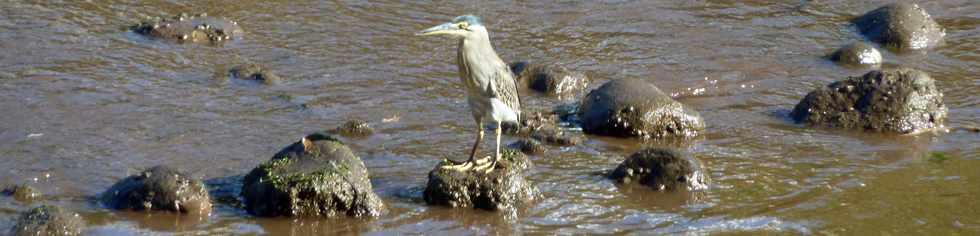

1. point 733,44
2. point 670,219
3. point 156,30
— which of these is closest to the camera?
point 670,219

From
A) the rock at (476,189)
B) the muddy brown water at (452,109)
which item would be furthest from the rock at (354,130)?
the rock at (476,189)

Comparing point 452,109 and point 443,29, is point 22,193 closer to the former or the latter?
point 443,29

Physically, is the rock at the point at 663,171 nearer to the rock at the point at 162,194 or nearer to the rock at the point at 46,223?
the rock at the point at 162,194

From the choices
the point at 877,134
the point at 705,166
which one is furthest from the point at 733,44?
the point at 705,166

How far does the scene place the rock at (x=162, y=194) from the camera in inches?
266

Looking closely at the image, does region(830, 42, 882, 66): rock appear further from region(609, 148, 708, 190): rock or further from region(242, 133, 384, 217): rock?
region(242, 133, 384, 217): rock

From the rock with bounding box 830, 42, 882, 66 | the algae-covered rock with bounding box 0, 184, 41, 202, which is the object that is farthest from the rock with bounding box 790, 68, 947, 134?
the algae-covered rock with bounding box 0, 184, 41, 202

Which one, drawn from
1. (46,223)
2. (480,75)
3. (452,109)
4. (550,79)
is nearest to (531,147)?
(480,75)

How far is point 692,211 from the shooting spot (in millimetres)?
7250

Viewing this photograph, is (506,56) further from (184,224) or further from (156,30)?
(184,224)

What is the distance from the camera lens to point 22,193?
6.90 m

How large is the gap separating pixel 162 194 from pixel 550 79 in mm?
3813

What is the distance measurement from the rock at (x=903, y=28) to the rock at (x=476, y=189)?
5711 mm

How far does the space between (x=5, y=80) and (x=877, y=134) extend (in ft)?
19.1
